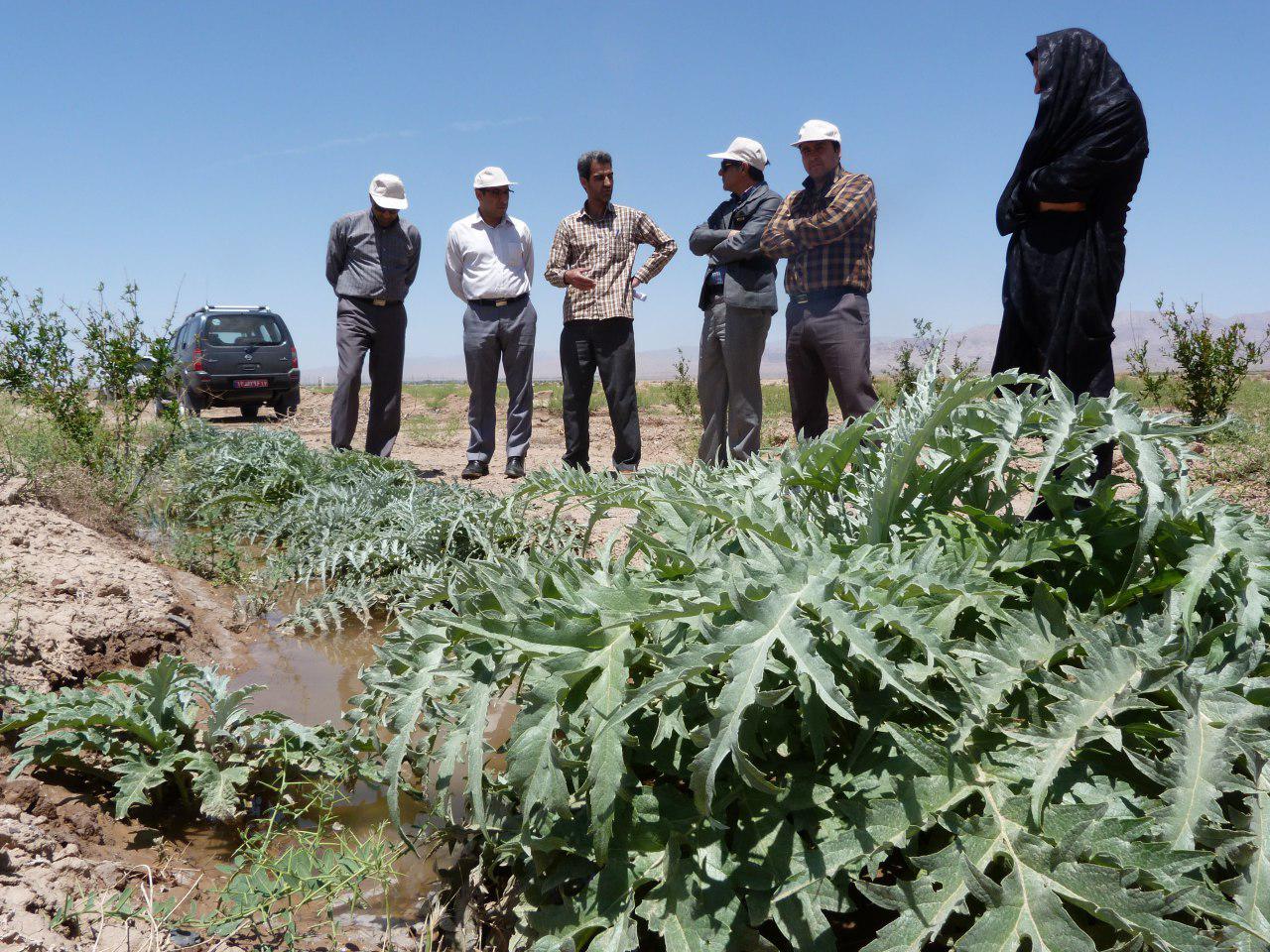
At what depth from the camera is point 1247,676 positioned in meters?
1.36

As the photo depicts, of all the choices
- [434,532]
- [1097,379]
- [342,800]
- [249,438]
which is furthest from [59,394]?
[1097,379]

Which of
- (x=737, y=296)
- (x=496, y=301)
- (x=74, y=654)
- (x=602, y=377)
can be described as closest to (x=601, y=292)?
(x=602, y=377)

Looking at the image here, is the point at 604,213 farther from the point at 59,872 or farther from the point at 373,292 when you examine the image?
the point at 59,872

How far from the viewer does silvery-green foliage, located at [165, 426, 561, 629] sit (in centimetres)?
362

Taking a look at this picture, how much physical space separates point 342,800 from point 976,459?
1613 millimetres

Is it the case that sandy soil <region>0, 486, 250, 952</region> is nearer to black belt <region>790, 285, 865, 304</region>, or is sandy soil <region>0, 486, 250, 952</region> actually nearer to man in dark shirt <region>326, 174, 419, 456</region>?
man in dark shirt <region>326, 174, 419, 456</region>

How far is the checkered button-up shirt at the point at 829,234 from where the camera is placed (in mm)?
4488

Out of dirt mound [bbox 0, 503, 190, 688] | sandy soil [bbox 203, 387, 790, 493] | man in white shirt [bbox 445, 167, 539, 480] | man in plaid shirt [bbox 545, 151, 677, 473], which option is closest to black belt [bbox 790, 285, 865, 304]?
man in plaid shirt [bbox 545, 151, 677, 473]

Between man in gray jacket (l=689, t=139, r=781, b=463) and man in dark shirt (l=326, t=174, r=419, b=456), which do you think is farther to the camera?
man in dark shirt (l=326, t=174, r=419, b=456)

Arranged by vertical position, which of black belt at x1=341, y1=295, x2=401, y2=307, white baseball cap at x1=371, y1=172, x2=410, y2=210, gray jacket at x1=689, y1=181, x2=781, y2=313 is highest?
white baseball cap at x1=371, y1=172, x2=410, y2=210

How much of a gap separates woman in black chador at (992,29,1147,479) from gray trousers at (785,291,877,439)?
986mm

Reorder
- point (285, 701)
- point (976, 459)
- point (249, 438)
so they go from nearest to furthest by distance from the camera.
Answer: point (976, 459)
point (285, 701)
point (249, 438)

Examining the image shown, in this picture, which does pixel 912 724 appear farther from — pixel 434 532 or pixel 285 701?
pixel 434 532

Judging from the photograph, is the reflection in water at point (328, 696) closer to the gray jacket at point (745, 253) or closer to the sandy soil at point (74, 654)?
the sandy soil at point (74, 654)
